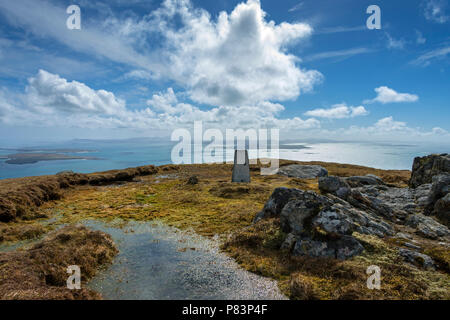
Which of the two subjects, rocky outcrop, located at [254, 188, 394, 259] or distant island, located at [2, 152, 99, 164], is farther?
distant island, located at [2, 152, 99, 164]

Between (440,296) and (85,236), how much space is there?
16.2m

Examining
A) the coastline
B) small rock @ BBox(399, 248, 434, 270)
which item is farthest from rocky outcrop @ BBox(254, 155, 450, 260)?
the coastline

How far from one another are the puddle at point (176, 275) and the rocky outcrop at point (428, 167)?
28.3 m

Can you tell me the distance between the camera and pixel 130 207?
21078mm

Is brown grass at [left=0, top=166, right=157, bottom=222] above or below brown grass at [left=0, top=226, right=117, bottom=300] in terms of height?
above

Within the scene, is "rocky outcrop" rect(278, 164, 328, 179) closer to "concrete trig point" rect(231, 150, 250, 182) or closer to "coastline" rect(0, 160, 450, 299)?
"coastline" rect(0, 160, 450, 299)

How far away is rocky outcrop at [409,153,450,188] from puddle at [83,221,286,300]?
28.3 m

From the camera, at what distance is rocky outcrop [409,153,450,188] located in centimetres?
2490

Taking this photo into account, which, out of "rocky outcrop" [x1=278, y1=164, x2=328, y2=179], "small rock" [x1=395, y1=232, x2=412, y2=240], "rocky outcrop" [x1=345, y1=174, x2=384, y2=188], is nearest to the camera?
"small rock" [x1=395, y1=232, x2=412, y2=240]

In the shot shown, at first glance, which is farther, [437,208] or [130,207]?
[130,207]

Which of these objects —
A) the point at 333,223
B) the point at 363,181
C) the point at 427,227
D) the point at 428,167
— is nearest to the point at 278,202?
the point at 333,223
